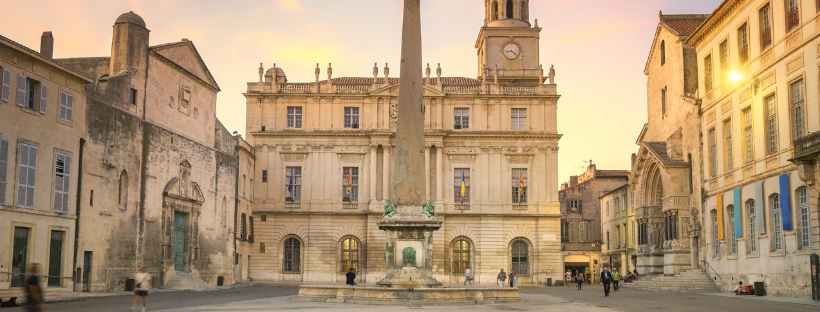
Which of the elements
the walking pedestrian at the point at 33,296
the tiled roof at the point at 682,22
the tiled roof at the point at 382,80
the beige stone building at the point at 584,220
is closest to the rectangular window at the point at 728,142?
the tiled roof at the point at 682,22

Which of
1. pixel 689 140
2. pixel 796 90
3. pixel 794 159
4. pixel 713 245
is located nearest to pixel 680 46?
pixel 689 140

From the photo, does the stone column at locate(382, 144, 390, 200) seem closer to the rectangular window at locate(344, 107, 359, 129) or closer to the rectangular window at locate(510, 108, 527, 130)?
the rectangular window at locate(344, 107, 359, 129)

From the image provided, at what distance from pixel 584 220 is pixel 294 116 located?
87.9 feet

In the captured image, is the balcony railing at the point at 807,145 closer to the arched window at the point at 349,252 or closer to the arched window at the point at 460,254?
the arched window at the point at 460,254

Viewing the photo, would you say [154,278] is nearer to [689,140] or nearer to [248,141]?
[248,141]

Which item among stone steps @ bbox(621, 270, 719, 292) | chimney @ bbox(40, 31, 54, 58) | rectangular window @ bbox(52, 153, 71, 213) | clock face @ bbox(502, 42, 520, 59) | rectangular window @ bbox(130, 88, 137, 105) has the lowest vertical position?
stone steps @ bbox(621, 270, 719, 292)

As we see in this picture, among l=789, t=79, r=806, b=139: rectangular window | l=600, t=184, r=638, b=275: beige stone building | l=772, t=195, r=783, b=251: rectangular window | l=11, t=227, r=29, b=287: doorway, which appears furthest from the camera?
l=600, t=184, r=638, b=275: beige stone building

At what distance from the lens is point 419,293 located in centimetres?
2066

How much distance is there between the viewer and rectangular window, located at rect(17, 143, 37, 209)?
2356cm

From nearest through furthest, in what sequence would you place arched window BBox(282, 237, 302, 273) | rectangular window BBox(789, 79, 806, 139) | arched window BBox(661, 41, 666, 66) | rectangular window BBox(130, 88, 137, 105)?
1. rectangular window BBox(789, 79, 806, 139)
2. rectangular window BBox(130, 88, 137, 105)
3. arched window BBox(661, 41, 666, 66)
4. arched window BBox(282, 237, 302, 273)

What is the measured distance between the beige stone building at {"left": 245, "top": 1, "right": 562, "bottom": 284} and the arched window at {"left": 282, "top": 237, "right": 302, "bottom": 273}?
0.06 metres

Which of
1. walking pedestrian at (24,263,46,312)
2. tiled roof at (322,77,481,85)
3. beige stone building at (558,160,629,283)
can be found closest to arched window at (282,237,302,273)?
tiled roof at (322,77,481,85)

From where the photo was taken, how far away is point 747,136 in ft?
97.1

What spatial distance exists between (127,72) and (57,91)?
6.05 metres
